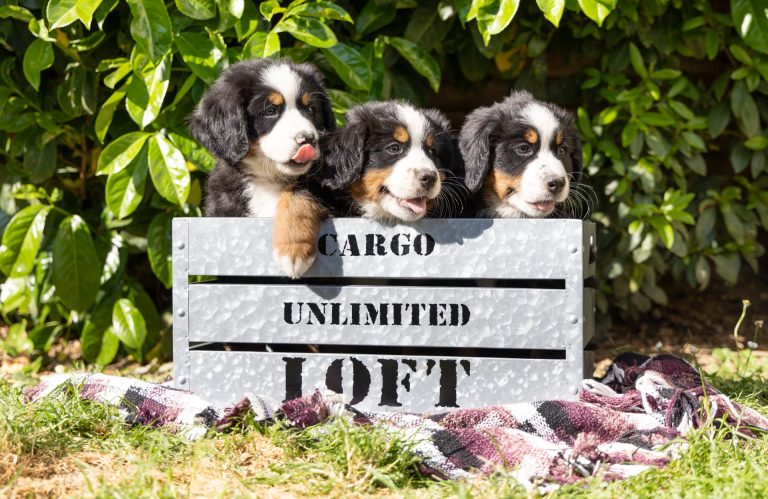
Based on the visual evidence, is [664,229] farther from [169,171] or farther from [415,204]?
[169,171]

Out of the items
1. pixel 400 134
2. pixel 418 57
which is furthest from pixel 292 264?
pixel 418 57

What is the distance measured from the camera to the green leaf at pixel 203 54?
3.51 m

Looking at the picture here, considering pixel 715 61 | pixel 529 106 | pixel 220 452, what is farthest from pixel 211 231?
pixel 715 61

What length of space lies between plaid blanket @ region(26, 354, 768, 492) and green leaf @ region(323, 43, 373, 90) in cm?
153

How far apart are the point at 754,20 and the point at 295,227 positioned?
8.71 feet

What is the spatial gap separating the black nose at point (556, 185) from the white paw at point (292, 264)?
0.91 metres

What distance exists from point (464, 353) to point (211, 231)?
107 cm

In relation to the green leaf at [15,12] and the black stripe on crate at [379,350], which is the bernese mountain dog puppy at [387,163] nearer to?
the black stripe on crate at [379,350]

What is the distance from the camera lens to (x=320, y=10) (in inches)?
138

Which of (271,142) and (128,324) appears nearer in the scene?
(271,142)

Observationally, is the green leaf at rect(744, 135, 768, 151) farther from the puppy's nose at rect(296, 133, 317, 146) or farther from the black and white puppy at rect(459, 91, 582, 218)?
the puppy's nose at rect(296, 133, 317, 146)

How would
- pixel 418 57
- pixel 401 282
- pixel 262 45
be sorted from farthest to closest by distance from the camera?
pixel 418 57 < pixel 262 45 < pixel 401 282

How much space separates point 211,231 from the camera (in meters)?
3.09

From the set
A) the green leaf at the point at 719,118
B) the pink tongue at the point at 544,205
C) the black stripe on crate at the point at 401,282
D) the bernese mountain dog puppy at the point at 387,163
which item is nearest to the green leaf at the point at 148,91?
the black stripe on crate at the point at 401,282
